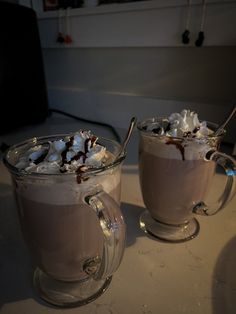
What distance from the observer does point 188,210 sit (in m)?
0.40

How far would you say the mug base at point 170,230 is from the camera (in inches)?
15.7

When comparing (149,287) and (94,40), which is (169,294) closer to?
(149,287)

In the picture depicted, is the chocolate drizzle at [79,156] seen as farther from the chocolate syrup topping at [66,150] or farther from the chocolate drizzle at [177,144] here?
the chocolate drizzle at [177,144]

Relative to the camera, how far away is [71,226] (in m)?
0.27

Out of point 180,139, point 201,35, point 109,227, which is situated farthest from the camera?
point 201,35

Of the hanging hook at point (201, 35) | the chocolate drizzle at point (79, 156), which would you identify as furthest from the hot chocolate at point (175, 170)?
the hanging hook at point (201, 35)

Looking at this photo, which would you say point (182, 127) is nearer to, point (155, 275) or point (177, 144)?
point (177, 144)

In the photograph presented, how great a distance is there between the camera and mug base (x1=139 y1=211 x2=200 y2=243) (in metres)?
0.40

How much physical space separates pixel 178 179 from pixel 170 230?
92 millimetres

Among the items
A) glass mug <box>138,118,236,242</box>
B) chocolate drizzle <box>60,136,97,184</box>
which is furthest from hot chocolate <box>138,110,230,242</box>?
chocolate drizzle <box>60,136,97,184</box>

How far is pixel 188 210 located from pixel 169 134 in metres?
0.11

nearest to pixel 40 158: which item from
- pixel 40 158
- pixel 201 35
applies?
pixel 40 158

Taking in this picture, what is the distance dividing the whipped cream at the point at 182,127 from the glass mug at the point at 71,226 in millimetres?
106

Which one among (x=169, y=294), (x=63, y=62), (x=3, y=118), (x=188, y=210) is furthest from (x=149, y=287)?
(x=63, y=62)
